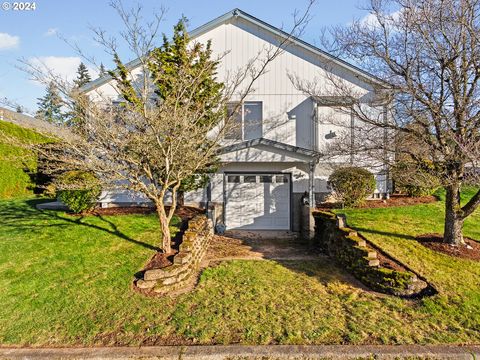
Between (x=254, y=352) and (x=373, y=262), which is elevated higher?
(x=373, y=262)

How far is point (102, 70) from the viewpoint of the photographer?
635cm

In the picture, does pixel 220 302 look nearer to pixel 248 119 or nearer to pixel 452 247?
pixel 452 247

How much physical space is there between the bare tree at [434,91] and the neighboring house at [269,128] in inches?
150

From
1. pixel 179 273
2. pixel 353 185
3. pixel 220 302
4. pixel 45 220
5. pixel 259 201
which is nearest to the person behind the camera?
pixel 220 302

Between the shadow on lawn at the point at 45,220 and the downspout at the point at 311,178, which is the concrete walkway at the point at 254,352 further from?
the downspout at the point at 311,178

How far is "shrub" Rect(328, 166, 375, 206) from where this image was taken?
992 cm

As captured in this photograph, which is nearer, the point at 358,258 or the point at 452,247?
the point at 358,258

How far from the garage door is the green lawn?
384 centimetres

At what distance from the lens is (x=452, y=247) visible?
256 inches

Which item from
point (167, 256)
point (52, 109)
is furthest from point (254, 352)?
point (52, 109)

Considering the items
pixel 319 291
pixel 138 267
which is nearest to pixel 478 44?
pixel 319 291

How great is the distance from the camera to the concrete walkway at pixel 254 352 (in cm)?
367

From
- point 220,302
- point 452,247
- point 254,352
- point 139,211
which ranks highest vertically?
point 139,211

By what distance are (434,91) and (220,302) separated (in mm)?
6159
